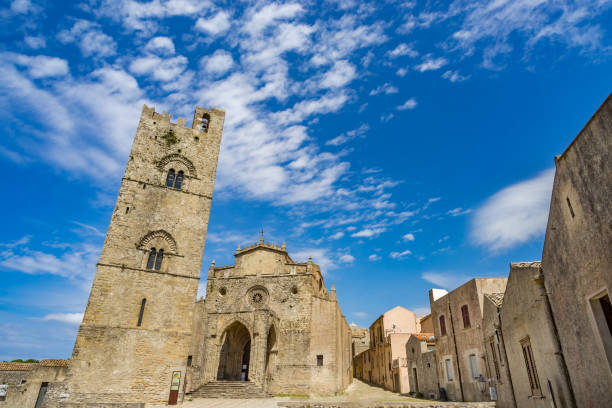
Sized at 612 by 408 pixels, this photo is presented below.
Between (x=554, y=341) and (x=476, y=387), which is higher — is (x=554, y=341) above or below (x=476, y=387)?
above

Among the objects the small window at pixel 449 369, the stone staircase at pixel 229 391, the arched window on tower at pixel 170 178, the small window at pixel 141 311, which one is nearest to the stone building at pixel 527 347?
the small window at pixel 449 369

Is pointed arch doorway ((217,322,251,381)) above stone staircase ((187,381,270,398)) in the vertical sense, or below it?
above

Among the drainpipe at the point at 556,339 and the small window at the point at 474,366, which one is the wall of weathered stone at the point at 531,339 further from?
the small window at the point at 474,366

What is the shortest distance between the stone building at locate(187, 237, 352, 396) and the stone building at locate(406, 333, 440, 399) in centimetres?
575

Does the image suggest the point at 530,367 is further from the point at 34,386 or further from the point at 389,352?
the point at 389,352

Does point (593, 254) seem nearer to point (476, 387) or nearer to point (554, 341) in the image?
point (554, 341)

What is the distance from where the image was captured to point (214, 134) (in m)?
23.6

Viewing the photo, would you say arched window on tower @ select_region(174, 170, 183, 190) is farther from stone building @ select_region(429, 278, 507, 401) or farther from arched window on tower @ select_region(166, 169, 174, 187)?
stone building @ select_region(429, 278, 507, 401)

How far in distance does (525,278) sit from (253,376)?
2042 cm

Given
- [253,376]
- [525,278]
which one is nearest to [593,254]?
[525,278]

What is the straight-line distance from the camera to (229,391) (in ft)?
75.9

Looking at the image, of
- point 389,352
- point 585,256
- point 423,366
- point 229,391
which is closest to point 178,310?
point 229,391

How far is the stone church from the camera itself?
16.8 m

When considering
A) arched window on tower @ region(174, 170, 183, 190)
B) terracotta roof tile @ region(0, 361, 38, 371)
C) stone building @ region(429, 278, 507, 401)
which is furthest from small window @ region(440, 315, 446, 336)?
terracotta roof tile @ region(0, 361, 38, 371)
